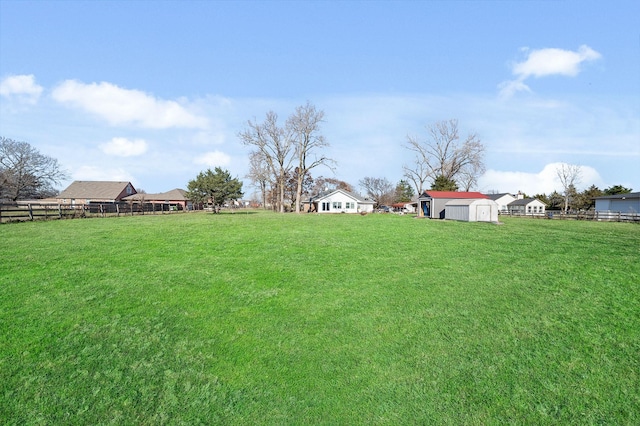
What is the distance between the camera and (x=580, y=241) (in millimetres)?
13320

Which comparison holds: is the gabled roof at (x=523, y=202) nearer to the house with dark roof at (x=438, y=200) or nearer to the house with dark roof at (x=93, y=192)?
the house with dark roof at (x=438, y=200)

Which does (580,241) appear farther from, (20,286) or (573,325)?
(20,286)

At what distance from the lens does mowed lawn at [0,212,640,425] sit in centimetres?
425

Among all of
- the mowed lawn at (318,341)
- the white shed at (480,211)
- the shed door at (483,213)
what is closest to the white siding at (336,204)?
the white shed at (480,211)

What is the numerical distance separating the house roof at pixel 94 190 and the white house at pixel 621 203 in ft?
282

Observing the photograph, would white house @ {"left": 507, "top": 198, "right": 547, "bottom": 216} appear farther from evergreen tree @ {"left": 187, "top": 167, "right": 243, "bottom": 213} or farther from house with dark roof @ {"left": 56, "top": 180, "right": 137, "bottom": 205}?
house with dark roof @ {"left": 56, "top": 180, "right": 137, "bottom": 205}

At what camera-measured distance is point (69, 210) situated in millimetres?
27016

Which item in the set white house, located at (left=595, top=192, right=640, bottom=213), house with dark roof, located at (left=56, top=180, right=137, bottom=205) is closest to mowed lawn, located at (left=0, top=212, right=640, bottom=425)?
white house, located at (left=595, top=192, right=640, bottom=213)

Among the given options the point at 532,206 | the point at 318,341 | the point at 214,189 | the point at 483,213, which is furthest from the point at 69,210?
the point at 532,206

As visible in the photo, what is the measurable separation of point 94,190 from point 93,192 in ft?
2.24

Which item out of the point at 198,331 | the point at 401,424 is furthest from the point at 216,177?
the point at 401,424

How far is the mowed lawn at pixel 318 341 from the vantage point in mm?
4246

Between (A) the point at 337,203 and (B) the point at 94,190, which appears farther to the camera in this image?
A: (B) the point at 94,190

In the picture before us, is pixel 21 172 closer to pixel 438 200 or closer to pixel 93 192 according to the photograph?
pixel 93 192
